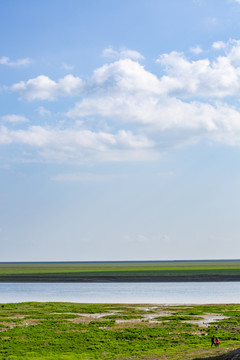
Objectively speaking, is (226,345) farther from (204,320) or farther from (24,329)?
(24,329)

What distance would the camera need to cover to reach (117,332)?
137 feet

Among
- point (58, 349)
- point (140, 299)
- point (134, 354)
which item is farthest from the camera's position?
point (140, 299)

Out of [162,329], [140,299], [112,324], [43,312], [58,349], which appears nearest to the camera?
[58,349]

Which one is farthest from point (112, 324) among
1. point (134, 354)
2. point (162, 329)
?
point (134, 354)

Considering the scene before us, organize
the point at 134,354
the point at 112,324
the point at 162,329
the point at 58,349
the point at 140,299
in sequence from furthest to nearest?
the point at 140,299 < the point at 112,324 < the point at 162,329 < the point at 58,349 < the point at 134,354

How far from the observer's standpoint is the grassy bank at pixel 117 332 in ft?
111

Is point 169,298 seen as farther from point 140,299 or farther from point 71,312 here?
point 71,312

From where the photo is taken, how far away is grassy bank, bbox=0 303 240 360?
111 ft

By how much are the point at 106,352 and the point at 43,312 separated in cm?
2531

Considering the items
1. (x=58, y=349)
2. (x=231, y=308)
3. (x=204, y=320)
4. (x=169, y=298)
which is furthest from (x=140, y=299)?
(x=58, y=349)

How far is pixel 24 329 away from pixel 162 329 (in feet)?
47.7

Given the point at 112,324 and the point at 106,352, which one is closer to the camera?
the point at 106,352

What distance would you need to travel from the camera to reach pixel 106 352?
34.4m

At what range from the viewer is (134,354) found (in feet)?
109
